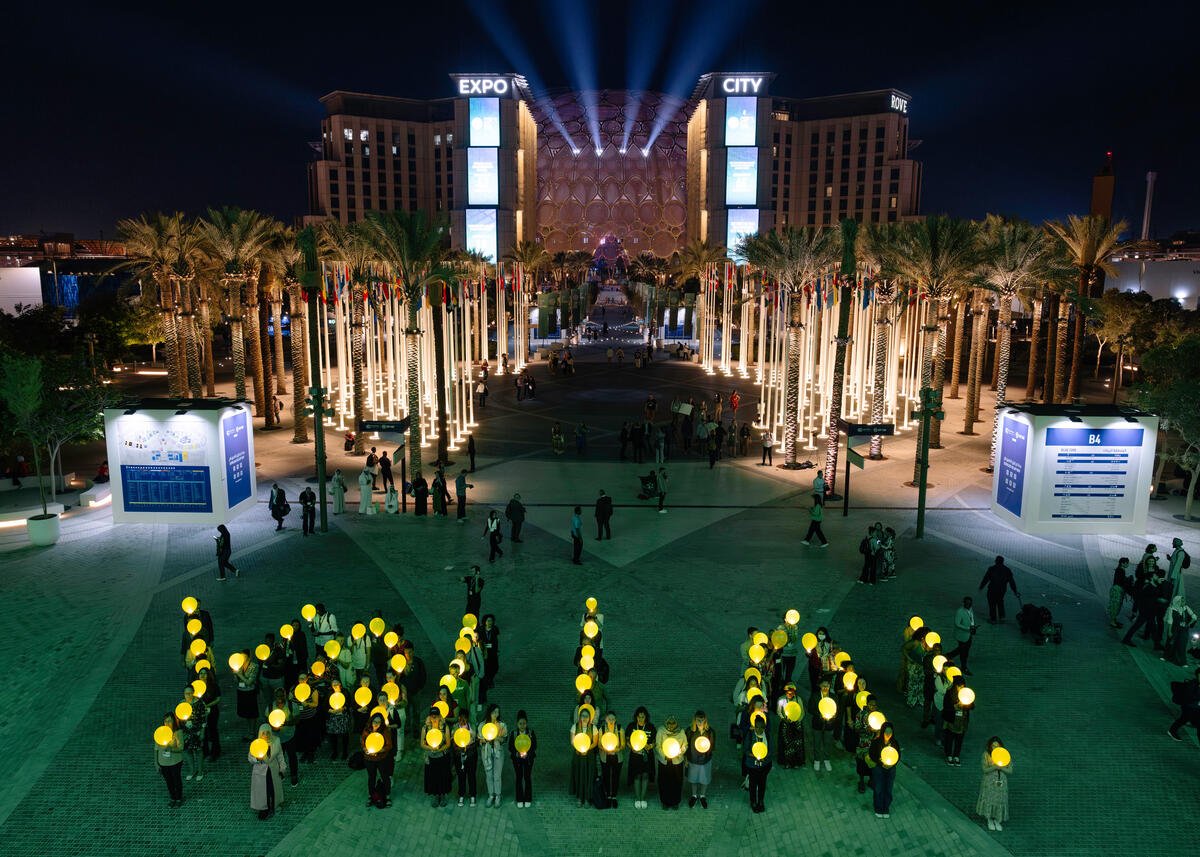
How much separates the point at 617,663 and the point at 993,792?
548cm

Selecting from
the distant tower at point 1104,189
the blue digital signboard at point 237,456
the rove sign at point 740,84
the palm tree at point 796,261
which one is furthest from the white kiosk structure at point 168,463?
the rove sign at point 740,84

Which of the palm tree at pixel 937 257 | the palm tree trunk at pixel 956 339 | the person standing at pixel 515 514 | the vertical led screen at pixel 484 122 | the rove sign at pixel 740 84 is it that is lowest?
the person standing at pixel 515 514

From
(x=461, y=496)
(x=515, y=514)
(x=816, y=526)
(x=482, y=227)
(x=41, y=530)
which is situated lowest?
(x=41, y=530)

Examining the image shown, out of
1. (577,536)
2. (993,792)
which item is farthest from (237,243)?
(993,792)

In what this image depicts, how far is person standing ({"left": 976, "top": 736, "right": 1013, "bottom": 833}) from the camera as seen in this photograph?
8.94 meters

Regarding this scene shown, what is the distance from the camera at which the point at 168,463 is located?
66.3 feet

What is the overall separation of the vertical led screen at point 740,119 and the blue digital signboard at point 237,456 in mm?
102102

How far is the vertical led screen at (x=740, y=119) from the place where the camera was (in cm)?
11219

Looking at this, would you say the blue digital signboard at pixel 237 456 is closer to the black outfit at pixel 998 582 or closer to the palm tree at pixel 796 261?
the palm tree at pixel 796 261

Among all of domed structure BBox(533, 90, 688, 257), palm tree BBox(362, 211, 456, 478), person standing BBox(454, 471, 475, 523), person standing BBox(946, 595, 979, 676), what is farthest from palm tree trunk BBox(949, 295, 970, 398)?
domed structure BBox(533, 90, 688, 257)

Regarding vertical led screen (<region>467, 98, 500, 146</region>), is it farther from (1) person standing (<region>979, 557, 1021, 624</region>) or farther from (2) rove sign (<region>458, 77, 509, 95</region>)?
(1) person standing (<region>979, 557, 1021, 624</region>)

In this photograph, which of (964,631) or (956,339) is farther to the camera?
(956,339)

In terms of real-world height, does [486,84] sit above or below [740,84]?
above

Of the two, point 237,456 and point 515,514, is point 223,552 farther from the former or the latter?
point 515,514
